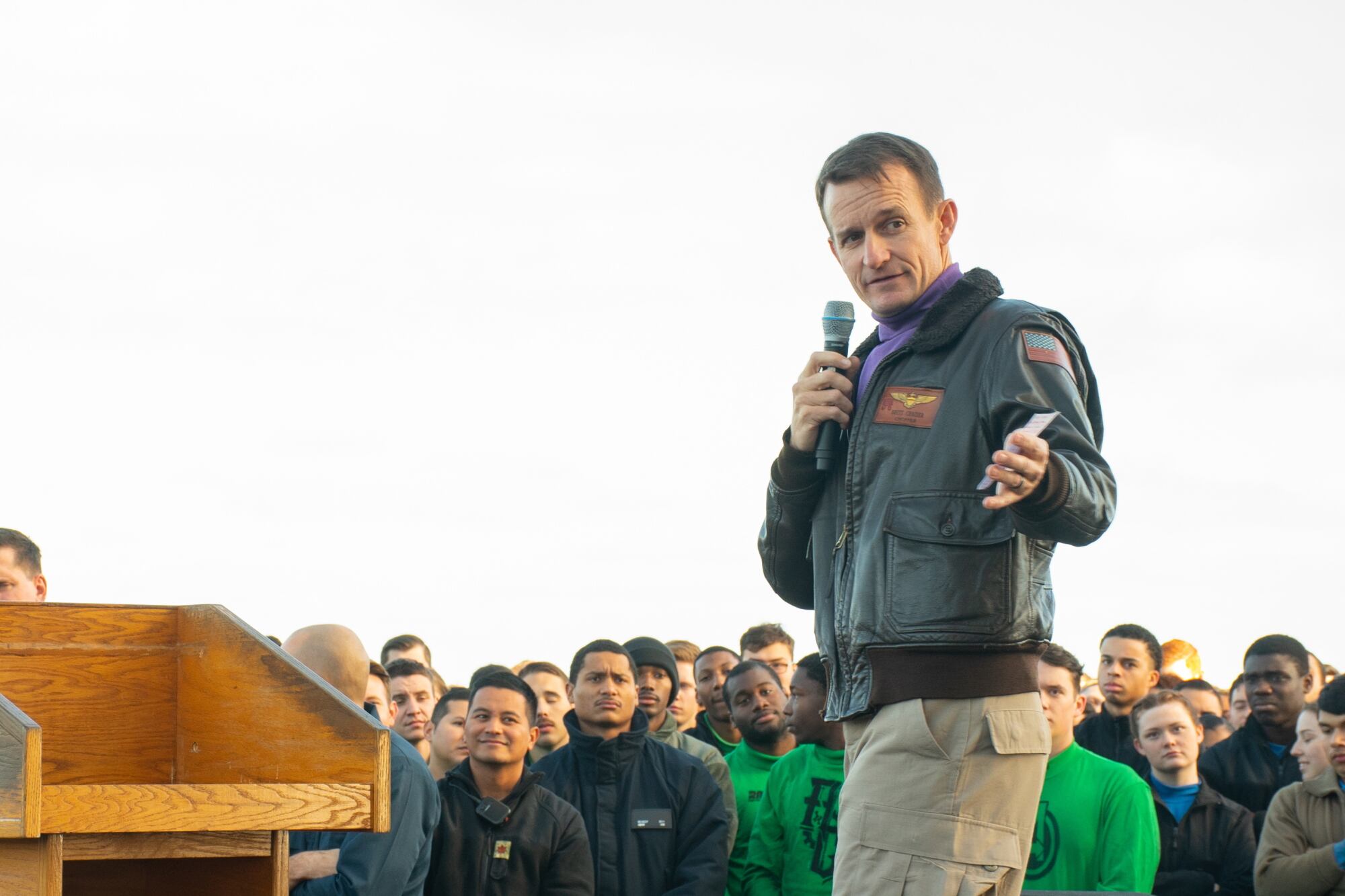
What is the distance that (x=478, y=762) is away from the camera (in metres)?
6.64

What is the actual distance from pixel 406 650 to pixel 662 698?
2070mm

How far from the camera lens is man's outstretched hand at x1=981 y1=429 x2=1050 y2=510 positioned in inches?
89.5

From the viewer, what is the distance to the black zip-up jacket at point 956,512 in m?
2.52

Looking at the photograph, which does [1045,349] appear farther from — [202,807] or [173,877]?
[173,877]

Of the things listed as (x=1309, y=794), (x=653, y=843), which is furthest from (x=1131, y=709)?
(x=653, y=843)

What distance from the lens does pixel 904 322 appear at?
2832 mm

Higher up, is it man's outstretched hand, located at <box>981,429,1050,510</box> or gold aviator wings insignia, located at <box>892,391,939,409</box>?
gold aviator wings insignia, located at <box>892,391,939,409</box>

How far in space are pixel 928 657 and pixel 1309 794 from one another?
515 cm

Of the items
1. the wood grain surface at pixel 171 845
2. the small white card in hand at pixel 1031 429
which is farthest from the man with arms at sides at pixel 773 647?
the small white card in hand at pixel 1031 429

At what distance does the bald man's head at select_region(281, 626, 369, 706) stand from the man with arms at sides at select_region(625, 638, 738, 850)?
277 cm

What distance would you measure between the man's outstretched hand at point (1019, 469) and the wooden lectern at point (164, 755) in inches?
56.2

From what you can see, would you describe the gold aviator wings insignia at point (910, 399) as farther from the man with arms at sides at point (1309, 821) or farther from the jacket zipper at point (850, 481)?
the man with arms at sides at point (1309, 821)

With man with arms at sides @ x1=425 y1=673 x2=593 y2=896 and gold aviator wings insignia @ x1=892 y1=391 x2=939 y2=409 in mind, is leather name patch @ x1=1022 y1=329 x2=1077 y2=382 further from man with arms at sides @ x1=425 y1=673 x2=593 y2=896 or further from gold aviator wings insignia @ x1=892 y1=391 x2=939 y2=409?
man with arms at sides @ x1=425 y1=673 x2=593 y2=896

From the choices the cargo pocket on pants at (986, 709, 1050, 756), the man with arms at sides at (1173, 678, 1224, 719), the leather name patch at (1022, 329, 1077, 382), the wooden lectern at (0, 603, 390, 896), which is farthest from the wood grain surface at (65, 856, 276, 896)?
the man with arms at sides at (1173, 678, 1224, 719)
